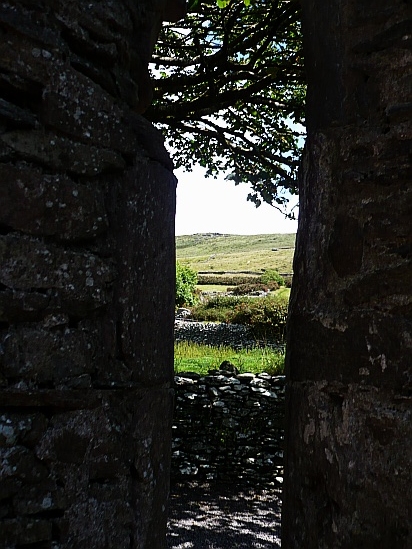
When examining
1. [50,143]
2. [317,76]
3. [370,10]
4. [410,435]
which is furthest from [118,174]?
[410,435]

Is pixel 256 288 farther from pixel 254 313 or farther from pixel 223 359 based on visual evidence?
pixel 223 359

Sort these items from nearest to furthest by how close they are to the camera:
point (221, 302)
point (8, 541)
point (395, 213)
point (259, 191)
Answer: point (8, 541) < point (395, 213) < point (259, 191) < point (221, 302)

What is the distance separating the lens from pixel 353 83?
7.48 feet

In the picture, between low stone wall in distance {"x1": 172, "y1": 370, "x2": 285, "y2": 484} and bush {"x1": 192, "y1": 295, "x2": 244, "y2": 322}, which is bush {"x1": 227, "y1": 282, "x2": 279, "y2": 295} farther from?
low stone wall in distance {"x1": 172, "y1": 370, "x2": 285, "y2": 484}

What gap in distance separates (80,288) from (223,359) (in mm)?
8853

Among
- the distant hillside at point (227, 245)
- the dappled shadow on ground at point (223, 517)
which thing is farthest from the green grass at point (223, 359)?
the distant hillside at point (227, 245)

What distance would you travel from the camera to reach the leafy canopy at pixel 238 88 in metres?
6.32

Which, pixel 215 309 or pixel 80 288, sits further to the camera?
pixel 215 309

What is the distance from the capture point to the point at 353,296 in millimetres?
2178

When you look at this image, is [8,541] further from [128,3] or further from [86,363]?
[128,3]

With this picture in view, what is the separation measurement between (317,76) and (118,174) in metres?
0.96

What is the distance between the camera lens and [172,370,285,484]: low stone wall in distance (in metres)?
8.52

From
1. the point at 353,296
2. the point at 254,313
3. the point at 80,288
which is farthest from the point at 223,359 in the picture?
the point at 80,288

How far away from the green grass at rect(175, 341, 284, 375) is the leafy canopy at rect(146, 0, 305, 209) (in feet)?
9.32
